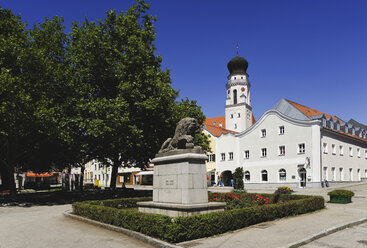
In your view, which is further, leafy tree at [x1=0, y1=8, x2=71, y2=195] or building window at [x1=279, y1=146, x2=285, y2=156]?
building window at [x1=279, y1=146, x2=285, y2=156]

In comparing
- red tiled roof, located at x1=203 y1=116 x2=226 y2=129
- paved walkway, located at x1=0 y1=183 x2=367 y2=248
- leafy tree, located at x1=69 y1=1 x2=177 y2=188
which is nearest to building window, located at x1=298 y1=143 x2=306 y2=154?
leafy tree, located at x1=69 y1=1 x2=177 y2=188

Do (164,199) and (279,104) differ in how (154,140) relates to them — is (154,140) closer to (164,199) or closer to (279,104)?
(164,199)

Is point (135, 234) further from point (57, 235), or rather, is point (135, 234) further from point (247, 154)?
point (247, 154)

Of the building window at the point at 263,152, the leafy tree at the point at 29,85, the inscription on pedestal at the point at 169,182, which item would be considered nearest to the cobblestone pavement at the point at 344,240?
the inscription on pedestal at the point at 169,182

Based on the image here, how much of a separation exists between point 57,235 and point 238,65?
240 feet

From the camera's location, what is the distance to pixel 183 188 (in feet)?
38.6

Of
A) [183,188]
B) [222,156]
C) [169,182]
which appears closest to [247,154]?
[222,156]

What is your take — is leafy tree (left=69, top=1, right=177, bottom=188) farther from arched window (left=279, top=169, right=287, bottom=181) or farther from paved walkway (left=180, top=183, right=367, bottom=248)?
arched window (left=279, top=169, right=287, bottom=181)

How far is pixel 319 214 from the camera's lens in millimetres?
15969

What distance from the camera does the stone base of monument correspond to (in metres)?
11.6

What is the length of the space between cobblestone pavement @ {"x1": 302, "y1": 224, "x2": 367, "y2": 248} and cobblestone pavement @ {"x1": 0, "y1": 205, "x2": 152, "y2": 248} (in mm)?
5502

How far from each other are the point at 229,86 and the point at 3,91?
66.0 metres

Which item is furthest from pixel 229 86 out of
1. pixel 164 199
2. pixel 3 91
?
pixel 164 199

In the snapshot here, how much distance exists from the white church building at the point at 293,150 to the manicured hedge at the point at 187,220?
28451 millimetres
